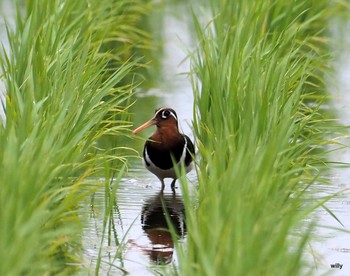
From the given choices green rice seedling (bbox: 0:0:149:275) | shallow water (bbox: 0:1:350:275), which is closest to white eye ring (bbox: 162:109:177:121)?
shallow water (bbox: 0:1:350:275)

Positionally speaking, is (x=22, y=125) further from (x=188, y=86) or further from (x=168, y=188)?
(x=188, y=86)

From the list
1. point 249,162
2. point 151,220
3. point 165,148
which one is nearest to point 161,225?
point 151,220

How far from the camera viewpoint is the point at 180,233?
701 centimetres

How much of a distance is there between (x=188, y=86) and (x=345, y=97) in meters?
1.41

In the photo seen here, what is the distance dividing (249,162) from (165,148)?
2726 millimetres

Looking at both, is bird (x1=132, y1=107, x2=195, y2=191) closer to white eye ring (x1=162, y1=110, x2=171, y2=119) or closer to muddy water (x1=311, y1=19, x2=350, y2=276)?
white eye ring (x1=162, y1=110, x2=171, y2=119)

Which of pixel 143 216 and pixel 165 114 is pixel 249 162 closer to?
pixel 143 216

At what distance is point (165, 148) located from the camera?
8016 millimetres

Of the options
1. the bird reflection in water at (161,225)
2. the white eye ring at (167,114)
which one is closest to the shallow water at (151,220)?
the bird reflection in water at (161,225)

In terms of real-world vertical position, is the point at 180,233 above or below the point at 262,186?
below

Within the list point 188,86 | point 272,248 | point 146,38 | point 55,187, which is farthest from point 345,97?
point 272,248

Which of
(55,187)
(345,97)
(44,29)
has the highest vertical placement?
(44,29)

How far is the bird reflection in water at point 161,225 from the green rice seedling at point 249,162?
28cm

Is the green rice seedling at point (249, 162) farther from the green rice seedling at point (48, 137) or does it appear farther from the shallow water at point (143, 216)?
the green rice seedling at point (48, 137)
